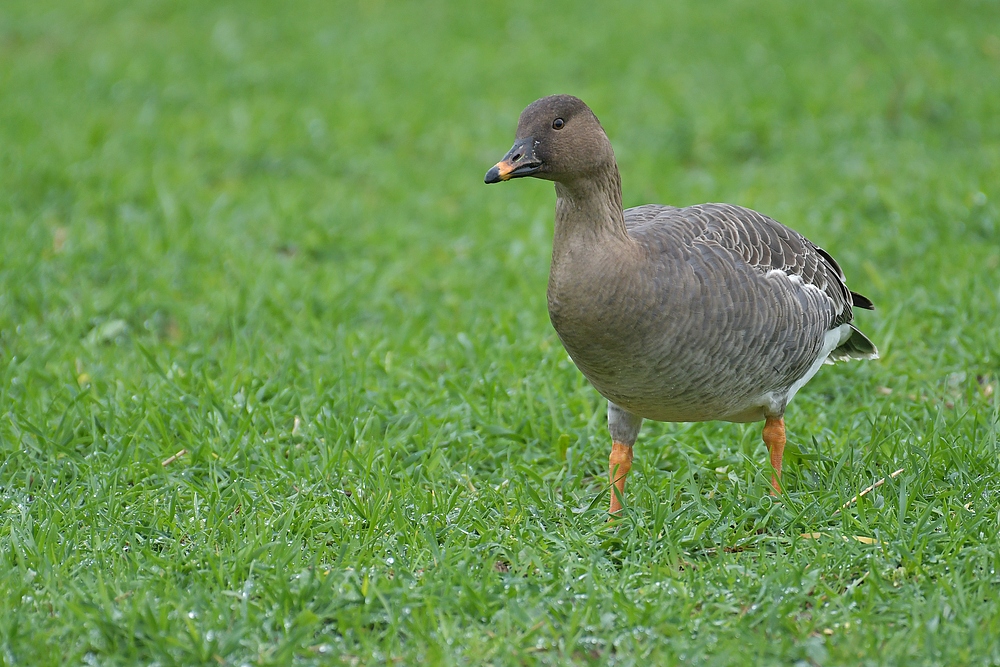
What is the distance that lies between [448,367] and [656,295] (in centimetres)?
189

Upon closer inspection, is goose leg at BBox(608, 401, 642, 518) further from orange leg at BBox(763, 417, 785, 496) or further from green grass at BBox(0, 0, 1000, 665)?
orange leg at BBox(763, 417, 785, 496)

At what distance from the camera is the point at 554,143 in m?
3.66

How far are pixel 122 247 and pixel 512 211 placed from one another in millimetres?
2601

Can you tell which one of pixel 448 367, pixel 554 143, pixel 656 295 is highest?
pixel 554 143

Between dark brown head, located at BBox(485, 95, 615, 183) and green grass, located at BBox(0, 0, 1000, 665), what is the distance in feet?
4.35

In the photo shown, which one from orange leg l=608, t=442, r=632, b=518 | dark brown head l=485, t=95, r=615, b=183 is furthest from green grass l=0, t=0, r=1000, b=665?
dark brown head l=485, t=95, r=615, b=183

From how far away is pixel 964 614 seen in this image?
3.31 meters

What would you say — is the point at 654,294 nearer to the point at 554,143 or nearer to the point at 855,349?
the point at 554,143

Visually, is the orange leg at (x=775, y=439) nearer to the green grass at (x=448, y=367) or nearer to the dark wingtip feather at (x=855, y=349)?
the green grass at (x=448, y=367)

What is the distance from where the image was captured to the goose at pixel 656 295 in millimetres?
3662

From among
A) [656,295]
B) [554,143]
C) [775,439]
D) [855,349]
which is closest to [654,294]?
[656,295]

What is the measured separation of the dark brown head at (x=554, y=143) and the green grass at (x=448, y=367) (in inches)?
52.2

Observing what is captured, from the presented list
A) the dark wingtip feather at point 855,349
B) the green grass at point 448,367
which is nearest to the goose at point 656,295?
the green grass at point 448,367

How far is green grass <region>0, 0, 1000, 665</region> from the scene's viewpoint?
3.41 metres
